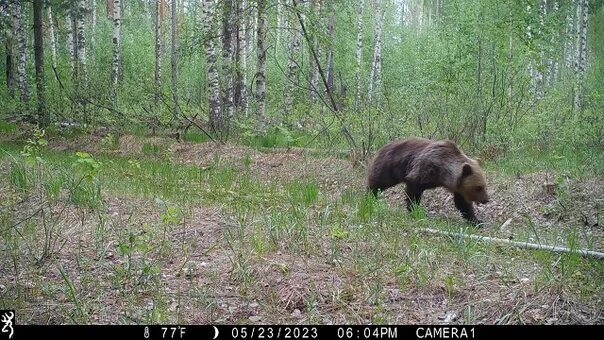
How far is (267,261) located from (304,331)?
1.25 metres

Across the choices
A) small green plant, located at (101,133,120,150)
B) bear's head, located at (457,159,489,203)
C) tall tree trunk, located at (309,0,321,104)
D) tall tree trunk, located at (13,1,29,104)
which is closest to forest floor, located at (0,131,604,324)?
bear's head, located at (457,159,489,203)

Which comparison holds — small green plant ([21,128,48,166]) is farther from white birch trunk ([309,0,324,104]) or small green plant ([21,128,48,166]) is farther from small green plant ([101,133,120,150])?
small green plant ([101,133,120,150])

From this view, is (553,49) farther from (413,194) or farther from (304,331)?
(304,331)

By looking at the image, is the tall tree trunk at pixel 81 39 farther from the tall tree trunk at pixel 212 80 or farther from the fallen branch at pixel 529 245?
the fallen branch at pixel 529 245

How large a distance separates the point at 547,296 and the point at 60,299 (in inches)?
150

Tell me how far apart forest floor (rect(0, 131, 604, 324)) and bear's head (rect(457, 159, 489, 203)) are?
40 cm

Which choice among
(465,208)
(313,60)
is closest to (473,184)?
(465,208)

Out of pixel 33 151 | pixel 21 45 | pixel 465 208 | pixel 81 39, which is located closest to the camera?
pixel 33 151

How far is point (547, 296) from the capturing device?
457cm

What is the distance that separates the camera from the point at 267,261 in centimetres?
541

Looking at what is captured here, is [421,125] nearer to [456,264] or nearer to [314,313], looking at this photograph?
[456,264]

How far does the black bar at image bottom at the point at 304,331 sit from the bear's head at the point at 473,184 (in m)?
4.43

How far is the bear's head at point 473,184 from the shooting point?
851cm

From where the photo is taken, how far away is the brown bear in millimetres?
8562
